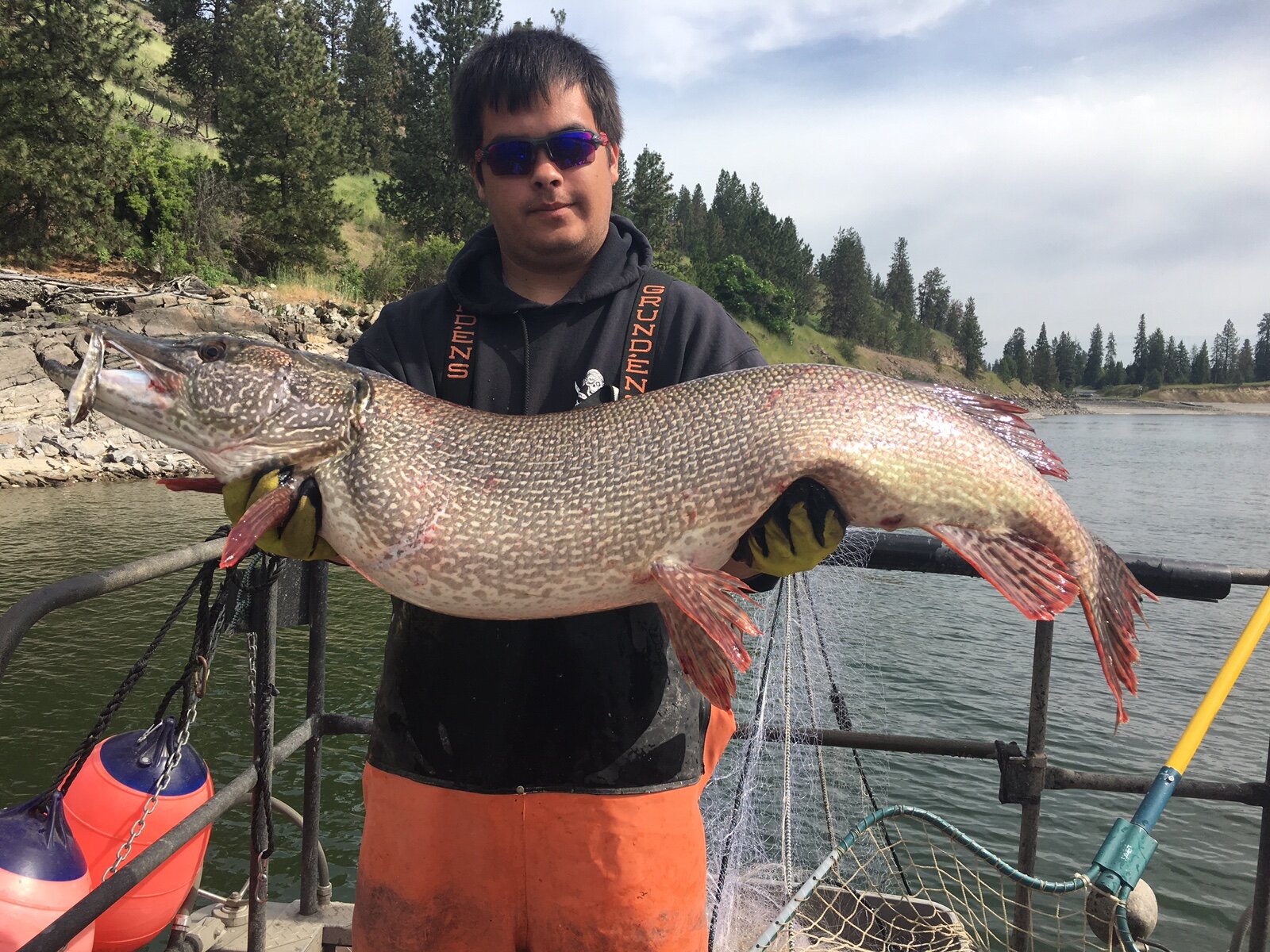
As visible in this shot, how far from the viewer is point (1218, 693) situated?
259 centimetres

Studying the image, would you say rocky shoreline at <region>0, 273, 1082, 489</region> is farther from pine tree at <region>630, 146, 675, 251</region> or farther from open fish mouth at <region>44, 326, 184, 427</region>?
pine tree at <region>630, 146, 675, 251</region>

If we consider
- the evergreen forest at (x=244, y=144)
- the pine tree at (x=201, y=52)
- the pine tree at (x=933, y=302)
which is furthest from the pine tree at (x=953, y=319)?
the pine tree at (x=201, y=52)

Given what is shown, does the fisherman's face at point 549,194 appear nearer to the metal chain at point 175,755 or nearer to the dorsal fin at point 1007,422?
the dorsal fin at point 1007,422

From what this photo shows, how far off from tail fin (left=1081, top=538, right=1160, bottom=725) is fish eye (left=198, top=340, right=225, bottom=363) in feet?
8.85

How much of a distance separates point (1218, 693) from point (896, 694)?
7.39 meters

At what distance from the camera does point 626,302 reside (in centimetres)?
244

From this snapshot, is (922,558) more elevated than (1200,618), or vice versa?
(922,558)

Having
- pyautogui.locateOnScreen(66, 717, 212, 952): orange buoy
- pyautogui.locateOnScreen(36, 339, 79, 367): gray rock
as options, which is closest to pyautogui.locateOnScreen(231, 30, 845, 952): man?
pyautogui.locateOnScreen(66, 717, 212, 952): orange buoy

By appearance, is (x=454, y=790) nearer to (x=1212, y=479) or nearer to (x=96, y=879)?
(x=96, y=879)

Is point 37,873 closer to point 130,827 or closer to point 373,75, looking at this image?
point 130,827

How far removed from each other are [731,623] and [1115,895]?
129 cm

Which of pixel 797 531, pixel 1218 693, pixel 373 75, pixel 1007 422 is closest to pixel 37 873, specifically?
pixel 797 531

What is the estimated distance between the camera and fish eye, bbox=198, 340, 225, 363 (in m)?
2.38

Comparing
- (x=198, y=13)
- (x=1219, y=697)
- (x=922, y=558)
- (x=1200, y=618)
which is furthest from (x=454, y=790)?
(x=198, y=13)
